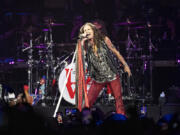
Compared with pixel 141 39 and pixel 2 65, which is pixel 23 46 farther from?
pixel 141 39

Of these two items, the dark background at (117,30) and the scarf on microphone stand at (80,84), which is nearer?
the scarf on microphone stand at (80,84)

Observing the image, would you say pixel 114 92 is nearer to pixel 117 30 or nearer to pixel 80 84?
pixel 80 84

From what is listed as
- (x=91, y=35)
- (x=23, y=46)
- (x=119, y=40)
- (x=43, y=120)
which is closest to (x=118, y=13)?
(x=119, y=40)

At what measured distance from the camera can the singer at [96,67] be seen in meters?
8.82

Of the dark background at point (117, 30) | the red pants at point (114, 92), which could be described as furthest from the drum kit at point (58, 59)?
the red pants at point (114, 92)

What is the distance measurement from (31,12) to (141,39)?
4.33 meters

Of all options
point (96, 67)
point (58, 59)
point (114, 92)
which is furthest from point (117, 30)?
point (114, 92)

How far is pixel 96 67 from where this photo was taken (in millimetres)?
9039

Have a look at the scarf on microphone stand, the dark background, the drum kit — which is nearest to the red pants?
the scarf on microphone stand

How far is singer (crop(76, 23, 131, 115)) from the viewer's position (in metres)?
8.82

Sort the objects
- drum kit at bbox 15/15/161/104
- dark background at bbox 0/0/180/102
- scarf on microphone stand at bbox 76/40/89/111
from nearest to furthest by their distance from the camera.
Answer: scarf on microphone stand at bbox 76/40/89/111
drum kit at bbox 15/15/161/104
dark background at bbox 0/0/180/102

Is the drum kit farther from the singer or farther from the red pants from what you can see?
the red pants

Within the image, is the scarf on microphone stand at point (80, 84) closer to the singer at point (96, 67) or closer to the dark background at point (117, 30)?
the singer at point (96, 67)

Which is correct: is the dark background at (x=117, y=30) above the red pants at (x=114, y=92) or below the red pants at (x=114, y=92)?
above
